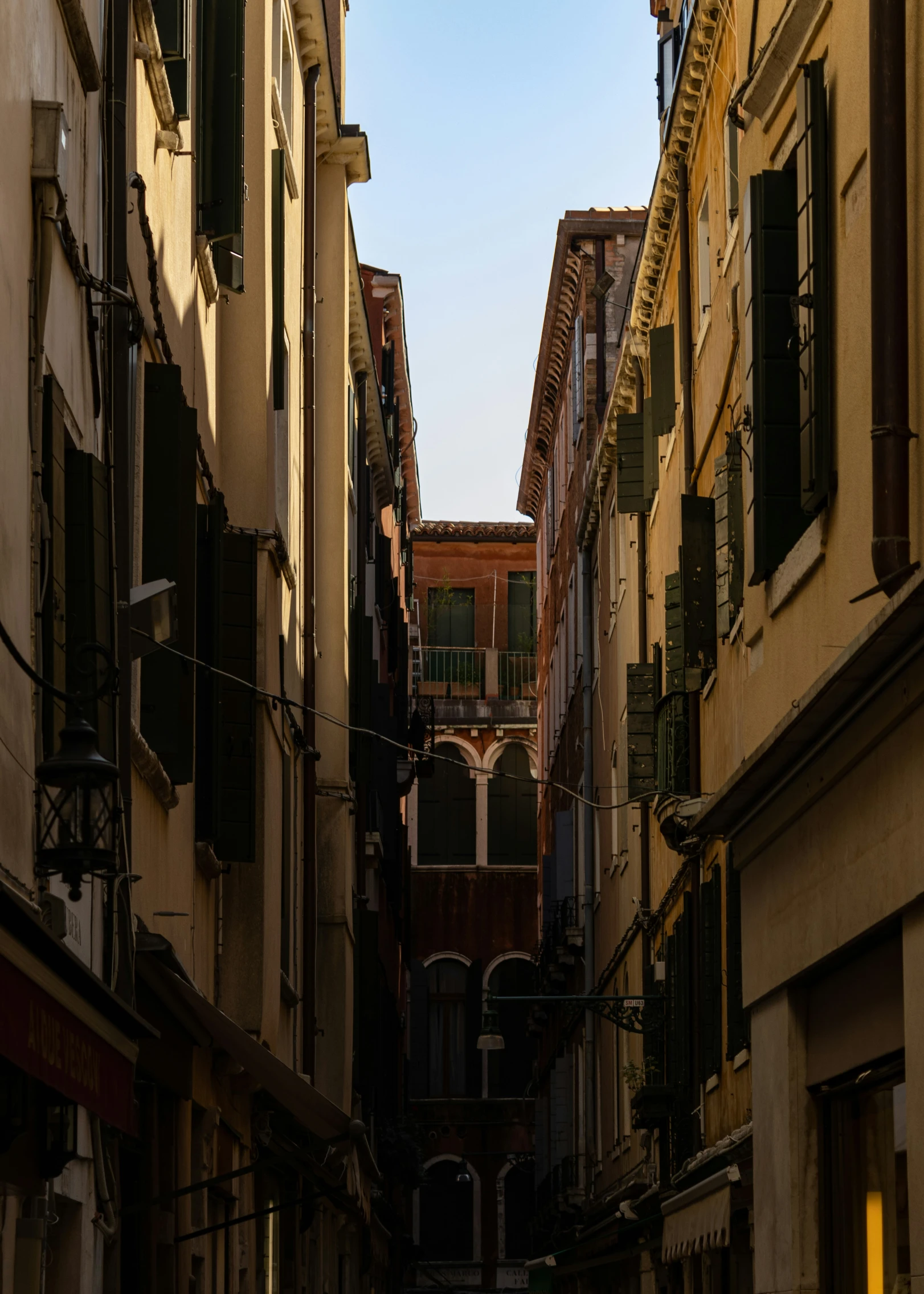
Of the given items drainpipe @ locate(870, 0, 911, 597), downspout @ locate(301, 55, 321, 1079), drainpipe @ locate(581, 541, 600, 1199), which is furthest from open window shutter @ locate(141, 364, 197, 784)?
drainpipe @ locate(581, 541, 600, 1199)

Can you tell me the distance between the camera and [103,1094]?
661cm

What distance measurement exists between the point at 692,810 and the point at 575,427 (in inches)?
776

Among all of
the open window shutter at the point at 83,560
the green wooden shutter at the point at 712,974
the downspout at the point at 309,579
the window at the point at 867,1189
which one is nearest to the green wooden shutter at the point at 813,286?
the window at the point at 867,1189

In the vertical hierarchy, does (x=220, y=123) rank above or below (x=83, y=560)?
above

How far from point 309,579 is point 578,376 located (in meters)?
16.0

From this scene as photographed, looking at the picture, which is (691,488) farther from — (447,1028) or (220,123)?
(447,1028)

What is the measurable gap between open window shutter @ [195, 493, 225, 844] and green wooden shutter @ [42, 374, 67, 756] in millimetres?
4576

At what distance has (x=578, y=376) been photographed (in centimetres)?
3503

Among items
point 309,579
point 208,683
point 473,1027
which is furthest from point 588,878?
point 208,683

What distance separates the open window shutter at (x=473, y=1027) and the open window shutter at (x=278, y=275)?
33824mm

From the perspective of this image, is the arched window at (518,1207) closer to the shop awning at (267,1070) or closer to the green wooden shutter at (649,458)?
the green wooden shutter at (649,458)

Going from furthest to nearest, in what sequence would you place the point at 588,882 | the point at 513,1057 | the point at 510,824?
1. the point at 510,824
2. the point at 513,1057
3. the point at 588,882

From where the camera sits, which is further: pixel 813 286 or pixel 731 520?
pixel 731 520

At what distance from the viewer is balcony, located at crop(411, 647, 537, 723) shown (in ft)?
174
